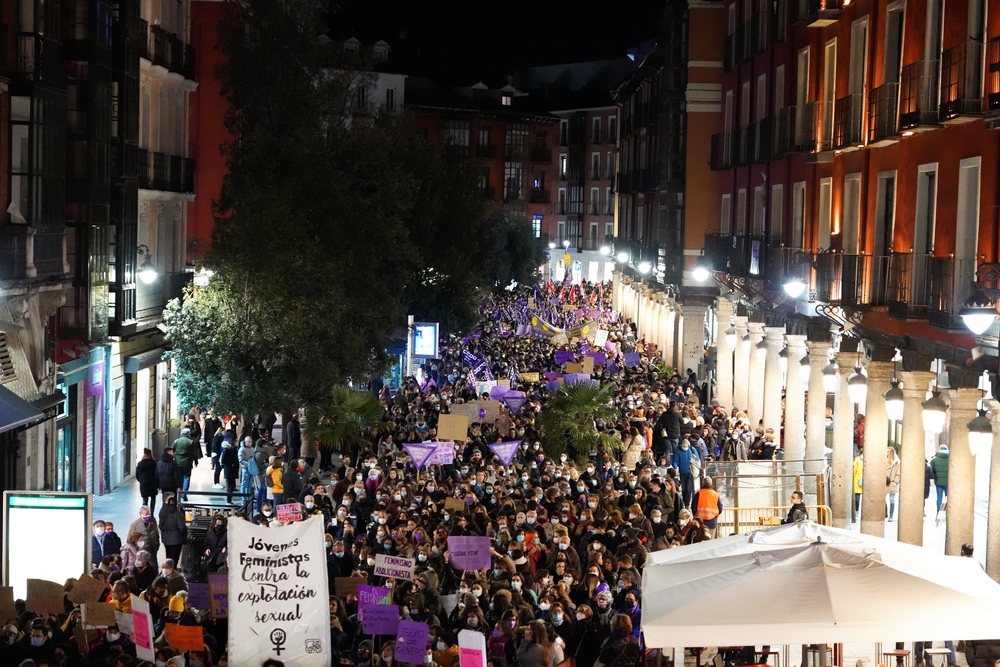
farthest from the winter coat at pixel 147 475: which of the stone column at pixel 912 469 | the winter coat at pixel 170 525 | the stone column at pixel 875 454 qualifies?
the stone column at pixel 912 469

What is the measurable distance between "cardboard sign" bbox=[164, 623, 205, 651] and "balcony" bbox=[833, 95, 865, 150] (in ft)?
52.7

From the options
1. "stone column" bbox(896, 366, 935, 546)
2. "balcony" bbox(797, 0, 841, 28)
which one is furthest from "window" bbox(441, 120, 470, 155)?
"stone column" bbox(896, 366, 935, 546)

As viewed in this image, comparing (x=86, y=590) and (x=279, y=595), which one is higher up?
(x=279, y=595)

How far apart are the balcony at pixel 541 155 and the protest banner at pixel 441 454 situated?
280ft

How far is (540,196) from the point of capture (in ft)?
367

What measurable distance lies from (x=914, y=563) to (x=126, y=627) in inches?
320

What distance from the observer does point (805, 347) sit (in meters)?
32.4

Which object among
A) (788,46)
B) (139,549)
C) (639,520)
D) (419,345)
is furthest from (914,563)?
(419,345)

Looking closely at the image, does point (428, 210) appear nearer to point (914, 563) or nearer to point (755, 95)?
point (755, 95)

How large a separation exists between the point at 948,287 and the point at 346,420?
15337 mm

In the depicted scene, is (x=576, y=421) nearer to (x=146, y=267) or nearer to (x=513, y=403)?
(x=513, y=403)

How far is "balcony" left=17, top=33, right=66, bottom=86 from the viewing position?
24688 millimetres

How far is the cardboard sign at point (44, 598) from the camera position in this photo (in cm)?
1684

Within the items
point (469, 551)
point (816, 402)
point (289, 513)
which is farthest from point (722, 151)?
point (469, 551)
